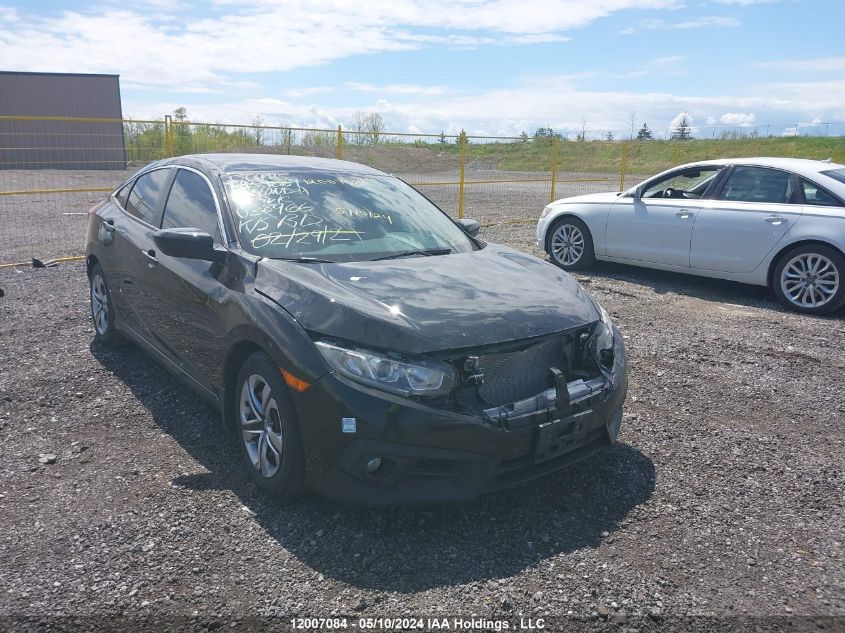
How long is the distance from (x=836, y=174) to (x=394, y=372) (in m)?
6.60

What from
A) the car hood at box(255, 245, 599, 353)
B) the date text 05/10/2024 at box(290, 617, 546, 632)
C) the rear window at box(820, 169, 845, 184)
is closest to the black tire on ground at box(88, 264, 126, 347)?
the car hood at box(255, 245, 599, 353)

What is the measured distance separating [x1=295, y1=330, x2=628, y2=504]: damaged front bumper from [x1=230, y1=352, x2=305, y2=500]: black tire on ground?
0.27ft

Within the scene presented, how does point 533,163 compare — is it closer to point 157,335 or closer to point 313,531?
point 157,335

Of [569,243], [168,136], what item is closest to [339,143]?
[168,136]

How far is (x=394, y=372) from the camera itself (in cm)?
311

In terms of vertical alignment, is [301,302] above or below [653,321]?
above

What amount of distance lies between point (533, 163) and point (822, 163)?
12.5 meters

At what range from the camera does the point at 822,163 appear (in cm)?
801

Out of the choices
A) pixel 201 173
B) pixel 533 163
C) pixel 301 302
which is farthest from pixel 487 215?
pixel 301 302

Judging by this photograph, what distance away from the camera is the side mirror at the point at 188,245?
3.79 meters

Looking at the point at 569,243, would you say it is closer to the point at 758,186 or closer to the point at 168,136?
the point at 758,186

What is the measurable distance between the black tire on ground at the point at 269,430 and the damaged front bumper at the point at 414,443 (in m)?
0.08

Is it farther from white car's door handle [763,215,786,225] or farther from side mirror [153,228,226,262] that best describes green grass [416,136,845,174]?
side mirror [153,228,226,262]

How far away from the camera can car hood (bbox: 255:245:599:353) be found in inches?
126
